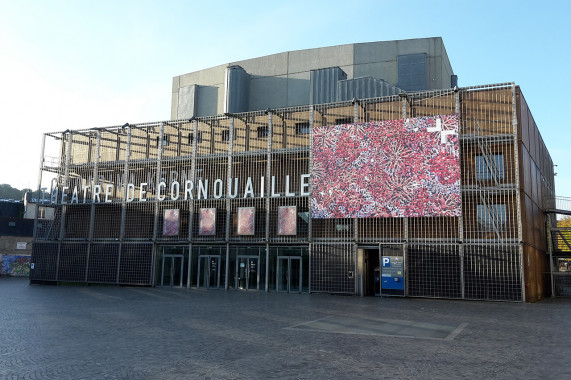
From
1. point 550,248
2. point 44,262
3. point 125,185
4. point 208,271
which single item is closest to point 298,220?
point 208,271

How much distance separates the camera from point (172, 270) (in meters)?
31.5

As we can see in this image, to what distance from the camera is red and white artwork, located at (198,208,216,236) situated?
30000 millimetres

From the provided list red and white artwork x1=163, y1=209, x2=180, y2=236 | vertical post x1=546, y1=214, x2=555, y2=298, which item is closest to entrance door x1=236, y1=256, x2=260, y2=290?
red and white artwork x1=163, y1=209, x2=180, y2=236

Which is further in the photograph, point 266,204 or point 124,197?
point 124,197

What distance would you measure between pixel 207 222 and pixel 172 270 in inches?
162

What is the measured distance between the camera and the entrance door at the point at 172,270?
31281mm

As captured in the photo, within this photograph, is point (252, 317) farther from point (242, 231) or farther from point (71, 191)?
point (71, 191)

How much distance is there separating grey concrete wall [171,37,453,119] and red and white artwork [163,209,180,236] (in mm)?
13262

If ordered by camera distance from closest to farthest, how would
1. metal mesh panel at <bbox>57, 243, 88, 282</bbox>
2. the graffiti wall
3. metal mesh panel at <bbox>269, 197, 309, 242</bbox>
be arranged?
1. metal mesh panel at <bbox>269, 197, 309, 242</bbox>
2. metal mesh panel at <bbox>57, 243, 88, 282</bbox>
3. the graffiti wall

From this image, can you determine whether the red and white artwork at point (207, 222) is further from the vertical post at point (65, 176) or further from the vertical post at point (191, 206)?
the vertical post at point (65, 176)

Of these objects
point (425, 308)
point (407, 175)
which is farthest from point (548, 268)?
point (425, 308)

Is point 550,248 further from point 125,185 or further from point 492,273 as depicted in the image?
point 125,185

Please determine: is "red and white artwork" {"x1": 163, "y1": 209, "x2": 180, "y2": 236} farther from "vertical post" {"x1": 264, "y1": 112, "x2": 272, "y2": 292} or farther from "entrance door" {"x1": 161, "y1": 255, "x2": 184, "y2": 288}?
"vertical post" {"x1": 264, "y1": 112, "x2": 272, "y2": 292}

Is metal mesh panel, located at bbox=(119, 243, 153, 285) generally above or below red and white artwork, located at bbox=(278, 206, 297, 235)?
below
